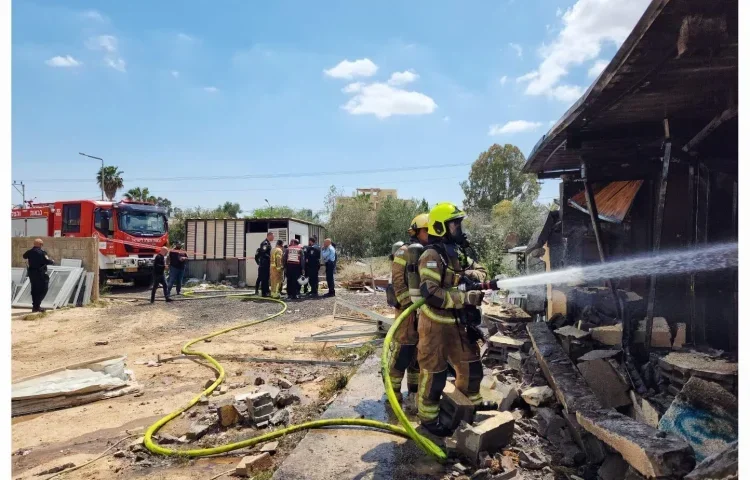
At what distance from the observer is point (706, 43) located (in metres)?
2.36

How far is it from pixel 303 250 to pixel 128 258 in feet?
20.6

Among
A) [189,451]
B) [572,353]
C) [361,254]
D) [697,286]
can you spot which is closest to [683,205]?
[697,286]

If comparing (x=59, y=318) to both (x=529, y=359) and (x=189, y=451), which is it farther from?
(x=529, y=359)

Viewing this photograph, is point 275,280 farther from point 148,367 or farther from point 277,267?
point 148,367

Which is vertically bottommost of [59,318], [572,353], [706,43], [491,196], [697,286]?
[59,318]

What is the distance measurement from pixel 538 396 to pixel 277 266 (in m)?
10.9

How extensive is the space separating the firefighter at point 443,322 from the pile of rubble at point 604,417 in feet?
0.75

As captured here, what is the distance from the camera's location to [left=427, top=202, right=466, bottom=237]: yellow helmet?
3850 millimetres

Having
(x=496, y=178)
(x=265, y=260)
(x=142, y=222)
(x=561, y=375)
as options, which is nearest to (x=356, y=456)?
(x=561, y=375)

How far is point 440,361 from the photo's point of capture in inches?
148

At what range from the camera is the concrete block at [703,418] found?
273 cm

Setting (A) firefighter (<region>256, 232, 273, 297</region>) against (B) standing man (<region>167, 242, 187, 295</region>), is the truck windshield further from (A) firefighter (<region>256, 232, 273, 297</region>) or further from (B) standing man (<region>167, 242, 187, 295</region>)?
(A) firefighter (<region>256, 232, 273, 297</region>)

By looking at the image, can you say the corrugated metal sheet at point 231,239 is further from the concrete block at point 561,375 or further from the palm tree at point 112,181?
the palm tree at point 112,181

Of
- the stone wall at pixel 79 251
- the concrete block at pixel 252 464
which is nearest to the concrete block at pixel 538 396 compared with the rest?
the concrete block at pixel 252 464
